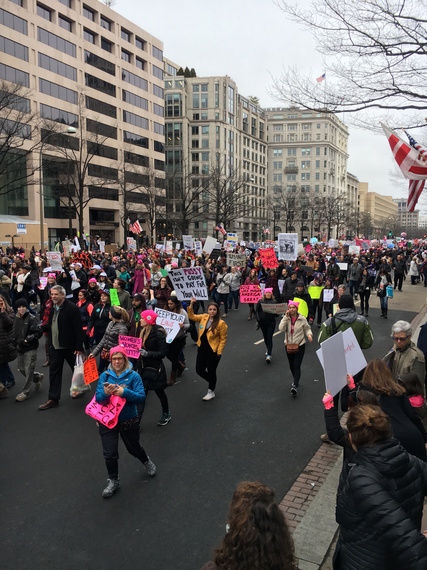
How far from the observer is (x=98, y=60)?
185ft

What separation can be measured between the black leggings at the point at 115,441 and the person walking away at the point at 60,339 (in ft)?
8.87

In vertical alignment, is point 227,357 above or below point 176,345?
below

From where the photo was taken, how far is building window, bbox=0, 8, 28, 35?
4309 cm

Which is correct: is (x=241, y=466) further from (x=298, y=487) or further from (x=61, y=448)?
(x=61, y=448)

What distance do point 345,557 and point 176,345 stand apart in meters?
5.81

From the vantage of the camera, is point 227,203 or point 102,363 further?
point 227,203

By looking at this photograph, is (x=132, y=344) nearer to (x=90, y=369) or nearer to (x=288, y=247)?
(x=90, y=369)

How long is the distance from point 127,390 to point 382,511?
111 inches

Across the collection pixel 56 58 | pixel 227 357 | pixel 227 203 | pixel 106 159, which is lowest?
pixel 227 357

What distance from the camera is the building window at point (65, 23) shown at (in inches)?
1984

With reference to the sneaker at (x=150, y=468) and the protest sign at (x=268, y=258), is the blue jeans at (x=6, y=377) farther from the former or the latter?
the protest sign at (x=268, y=258)

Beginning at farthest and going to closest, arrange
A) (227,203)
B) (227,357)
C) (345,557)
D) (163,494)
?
(227,203)
(227,357)
(163,494)
(345,557)

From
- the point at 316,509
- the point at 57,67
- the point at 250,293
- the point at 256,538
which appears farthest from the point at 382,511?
the point at 57,67

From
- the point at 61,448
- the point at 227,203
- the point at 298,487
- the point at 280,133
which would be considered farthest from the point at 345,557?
the point at 280,133
